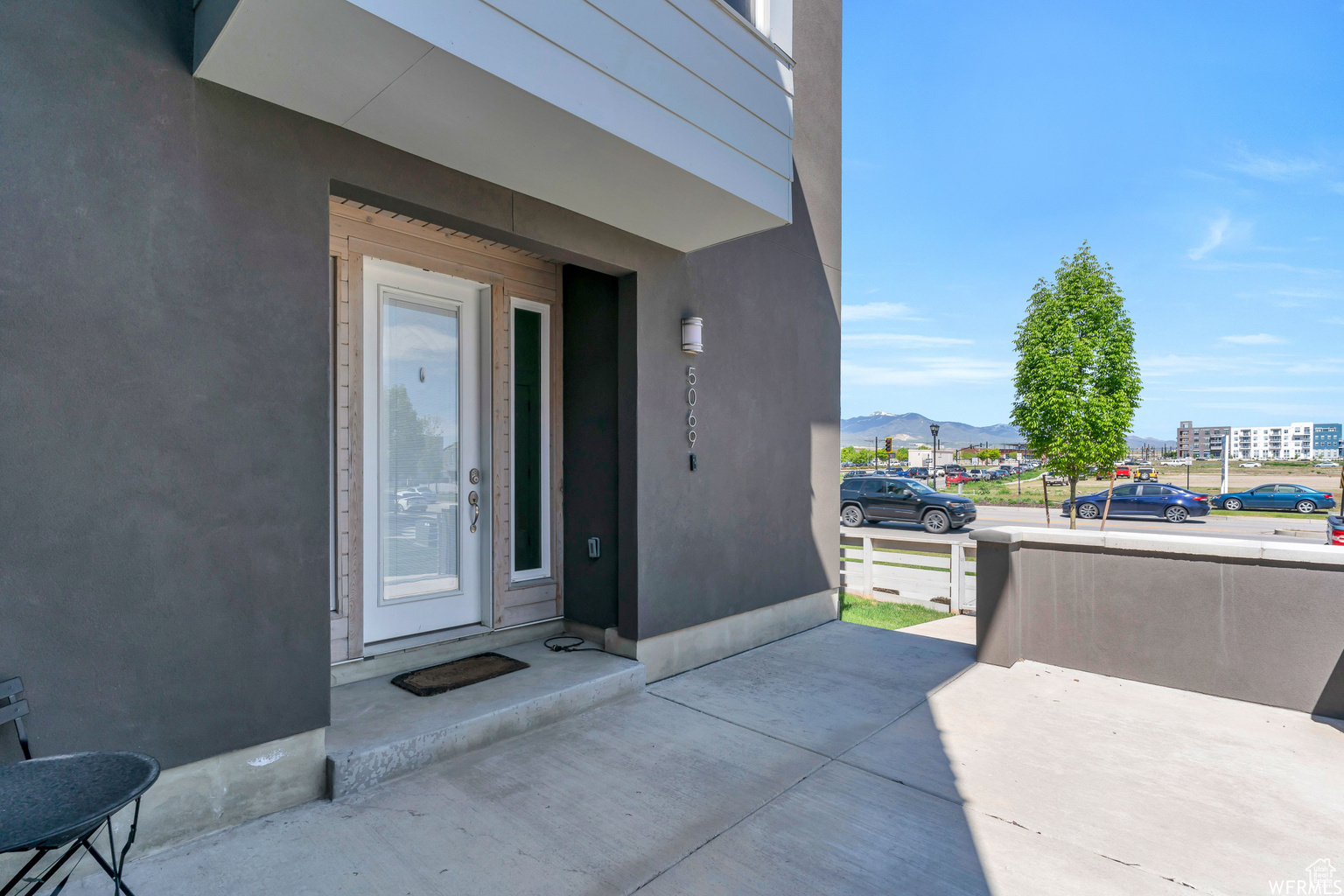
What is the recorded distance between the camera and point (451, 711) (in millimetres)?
2832

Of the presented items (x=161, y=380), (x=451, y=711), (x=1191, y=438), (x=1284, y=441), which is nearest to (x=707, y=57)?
(x=161, y=380)

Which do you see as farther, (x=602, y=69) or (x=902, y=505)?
(x=902, y=505)

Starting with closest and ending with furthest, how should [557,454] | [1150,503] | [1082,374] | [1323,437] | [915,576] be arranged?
[557,454], [915,576], [1082,374], [1150,503], [1323,437]

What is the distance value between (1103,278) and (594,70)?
508 inches

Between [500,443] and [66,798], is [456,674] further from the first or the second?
[66,798]

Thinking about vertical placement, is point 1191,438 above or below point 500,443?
above

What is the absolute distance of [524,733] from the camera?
298cm

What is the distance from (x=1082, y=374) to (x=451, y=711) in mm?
13019

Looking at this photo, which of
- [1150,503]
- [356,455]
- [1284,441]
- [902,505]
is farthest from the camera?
[1284,441]

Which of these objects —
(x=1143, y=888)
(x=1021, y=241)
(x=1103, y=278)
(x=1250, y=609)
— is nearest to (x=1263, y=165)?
(x=1021, y=241)

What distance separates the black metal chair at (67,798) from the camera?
1.19 m

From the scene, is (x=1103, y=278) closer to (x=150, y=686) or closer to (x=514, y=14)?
(x=514, y=14)

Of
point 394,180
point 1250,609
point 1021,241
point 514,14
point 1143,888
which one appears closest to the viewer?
point 1143,888

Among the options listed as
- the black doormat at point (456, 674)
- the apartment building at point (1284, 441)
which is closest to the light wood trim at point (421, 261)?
the black doormat at point (456, 674)
